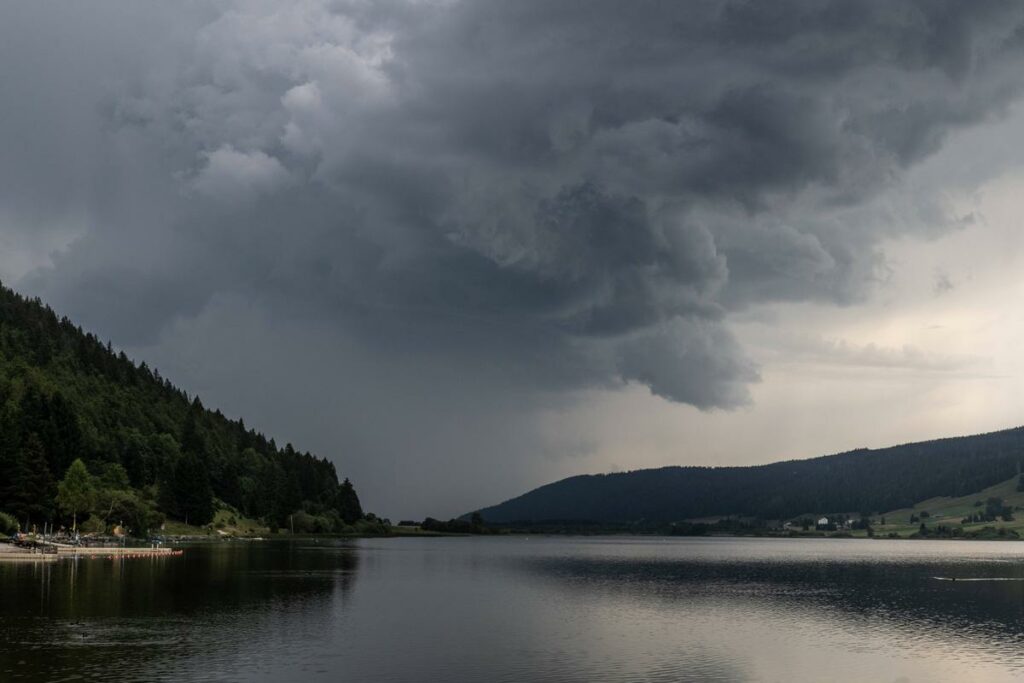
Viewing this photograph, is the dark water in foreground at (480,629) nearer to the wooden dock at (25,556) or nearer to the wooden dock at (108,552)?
the wooden dock at (25,556)

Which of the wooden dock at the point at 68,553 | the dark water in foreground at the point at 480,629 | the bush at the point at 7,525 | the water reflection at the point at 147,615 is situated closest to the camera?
the water reflection at the point at 147,615

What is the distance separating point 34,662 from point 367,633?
29005 millimetres

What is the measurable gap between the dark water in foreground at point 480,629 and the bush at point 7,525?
45962 mm

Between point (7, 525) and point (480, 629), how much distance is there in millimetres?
140572

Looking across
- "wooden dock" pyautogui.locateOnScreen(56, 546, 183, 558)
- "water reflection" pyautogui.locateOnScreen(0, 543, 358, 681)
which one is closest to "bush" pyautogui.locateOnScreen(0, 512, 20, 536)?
"wooden dock" pyautogui.locateOnScreen(56, 546, 183, 558)

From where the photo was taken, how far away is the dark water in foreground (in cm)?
6550

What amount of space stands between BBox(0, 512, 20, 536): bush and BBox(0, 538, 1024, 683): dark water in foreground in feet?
151

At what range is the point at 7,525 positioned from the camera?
187375 millimetres

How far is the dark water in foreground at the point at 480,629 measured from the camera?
65.5 metres

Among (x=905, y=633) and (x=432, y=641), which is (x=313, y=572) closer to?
(x=432, y=641)

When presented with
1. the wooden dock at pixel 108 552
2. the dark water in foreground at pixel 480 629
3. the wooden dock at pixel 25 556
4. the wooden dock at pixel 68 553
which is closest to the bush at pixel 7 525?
the wooden dock at pixel 68 553

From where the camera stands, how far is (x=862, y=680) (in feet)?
213

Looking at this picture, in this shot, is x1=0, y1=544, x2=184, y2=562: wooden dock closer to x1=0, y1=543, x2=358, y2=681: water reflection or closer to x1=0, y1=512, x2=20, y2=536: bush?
x1=0, y1=543, x2=358, y2=681: water reflection

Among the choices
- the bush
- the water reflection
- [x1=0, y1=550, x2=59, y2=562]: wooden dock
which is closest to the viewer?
the water reflection
